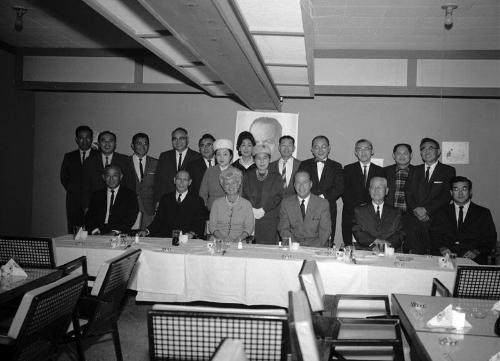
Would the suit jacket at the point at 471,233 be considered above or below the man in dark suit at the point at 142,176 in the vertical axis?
below

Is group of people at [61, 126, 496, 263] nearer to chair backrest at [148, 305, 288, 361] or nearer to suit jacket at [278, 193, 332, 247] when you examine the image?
suit jacket at [278, 193, 332, 247]

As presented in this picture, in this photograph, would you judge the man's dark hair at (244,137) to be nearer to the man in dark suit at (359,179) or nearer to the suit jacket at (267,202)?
the suit jacket at (267,202)

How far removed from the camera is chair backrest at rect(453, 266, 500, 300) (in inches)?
111

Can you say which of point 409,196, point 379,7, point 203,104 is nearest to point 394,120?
point 409,196

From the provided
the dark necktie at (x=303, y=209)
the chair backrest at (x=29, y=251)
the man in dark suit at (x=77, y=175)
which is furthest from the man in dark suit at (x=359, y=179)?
the man in dark suit at (x=77, y=175)

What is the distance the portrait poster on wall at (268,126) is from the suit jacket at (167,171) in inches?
36.9

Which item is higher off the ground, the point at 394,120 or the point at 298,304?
the point at 394,120

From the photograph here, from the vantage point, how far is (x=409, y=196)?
548 cm

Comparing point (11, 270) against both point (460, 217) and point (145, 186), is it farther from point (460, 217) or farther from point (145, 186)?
point (460, 217)

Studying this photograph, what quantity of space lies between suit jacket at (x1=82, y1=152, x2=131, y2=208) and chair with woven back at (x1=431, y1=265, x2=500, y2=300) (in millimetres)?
4701

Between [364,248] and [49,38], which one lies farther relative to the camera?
[49,38]

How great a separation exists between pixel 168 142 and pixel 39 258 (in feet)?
12.8

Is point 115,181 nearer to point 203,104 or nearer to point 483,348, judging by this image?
point 203,104

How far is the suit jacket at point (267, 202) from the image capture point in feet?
16.8
